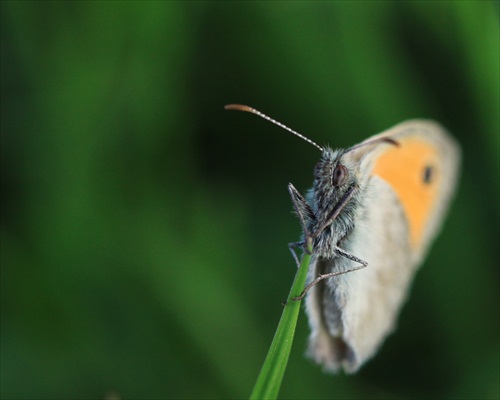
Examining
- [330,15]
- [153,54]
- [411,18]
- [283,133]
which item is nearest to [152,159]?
[153,54]

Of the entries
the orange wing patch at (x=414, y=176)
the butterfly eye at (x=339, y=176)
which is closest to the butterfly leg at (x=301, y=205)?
the butterfly eye at (x=339, y=176)

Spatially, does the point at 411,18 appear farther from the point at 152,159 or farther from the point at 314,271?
the point at 314,271

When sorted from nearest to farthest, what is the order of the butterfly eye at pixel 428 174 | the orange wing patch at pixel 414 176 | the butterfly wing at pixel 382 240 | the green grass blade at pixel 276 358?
the green grass blade at pixel 276 358 < the butterfly wing at pixel 382 240 < the orange wing patch at pixel 414 176 < the butterfly eye at pixel 428 174

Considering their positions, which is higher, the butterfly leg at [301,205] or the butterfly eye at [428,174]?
the butterfly leg at [301,205]

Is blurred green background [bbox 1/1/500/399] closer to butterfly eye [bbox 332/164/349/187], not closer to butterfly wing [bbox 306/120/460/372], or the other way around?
butterfly wing [bbox 306/120/460/372]

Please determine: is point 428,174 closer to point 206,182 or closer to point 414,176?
point 414,176

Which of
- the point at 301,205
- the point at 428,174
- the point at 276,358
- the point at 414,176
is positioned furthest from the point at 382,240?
the point at 276,358

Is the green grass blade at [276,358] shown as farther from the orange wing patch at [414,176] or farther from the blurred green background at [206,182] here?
the blurred green background at [206,182]
